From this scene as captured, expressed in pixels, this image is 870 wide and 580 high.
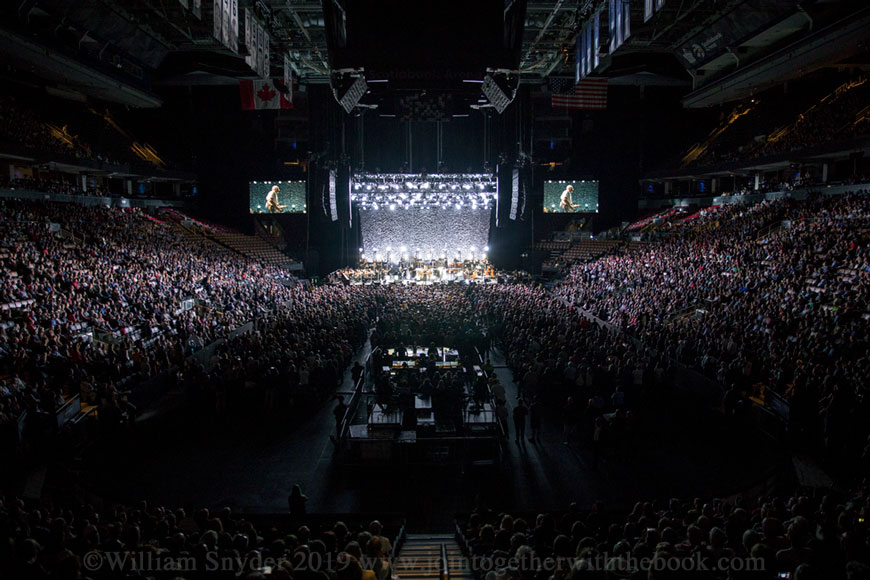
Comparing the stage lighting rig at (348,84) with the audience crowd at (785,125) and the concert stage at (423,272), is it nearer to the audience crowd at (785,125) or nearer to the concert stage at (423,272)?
the audience crowd at (785,125)

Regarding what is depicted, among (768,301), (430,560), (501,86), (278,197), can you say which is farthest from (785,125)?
(430,560)

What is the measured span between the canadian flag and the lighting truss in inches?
328

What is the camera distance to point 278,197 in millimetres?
36812

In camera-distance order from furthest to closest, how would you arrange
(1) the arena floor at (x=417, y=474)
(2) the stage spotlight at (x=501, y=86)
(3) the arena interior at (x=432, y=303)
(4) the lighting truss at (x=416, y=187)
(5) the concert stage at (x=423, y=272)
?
1. (5) the concert stage at (x=423, y=272)
2. (4) the lighting truss at (x=416, y=187)
3. (2) the stage spotlight at (x=501, y=86)
4. (1) the arena floor at (x=417, y=474)
5. (3) the arena interior at (x=432, y=303)

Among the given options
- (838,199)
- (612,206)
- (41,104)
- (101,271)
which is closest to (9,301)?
(101,271)

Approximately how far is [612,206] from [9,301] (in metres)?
33.2

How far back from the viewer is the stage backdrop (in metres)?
38.9

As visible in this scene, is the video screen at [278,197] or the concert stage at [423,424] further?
the video screen at [278,197]

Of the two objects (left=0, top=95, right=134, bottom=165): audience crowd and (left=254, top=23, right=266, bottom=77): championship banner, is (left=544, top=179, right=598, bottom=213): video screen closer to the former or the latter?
(left=254, top=23, right=266, bottom=77): championship banner

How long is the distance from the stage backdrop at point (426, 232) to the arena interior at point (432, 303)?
1574 millimetres

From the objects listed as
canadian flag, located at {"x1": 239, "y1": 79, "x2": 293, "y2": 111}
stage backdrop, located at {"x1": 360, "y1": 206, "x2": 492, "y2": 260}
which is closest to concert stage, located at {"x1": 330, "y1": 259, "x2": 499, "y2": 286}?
stage backdrop, located at {"x1": 360, "y1": 206, "x2": 492, "y2": 260}

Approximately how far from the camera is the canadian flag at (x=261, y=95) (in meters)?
21.0

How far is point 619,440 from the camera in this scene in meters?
10.3

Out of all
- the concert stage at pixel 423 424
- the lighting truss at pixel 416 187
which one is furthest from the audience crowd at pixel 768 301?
the lighting truss at pixel 416 187
